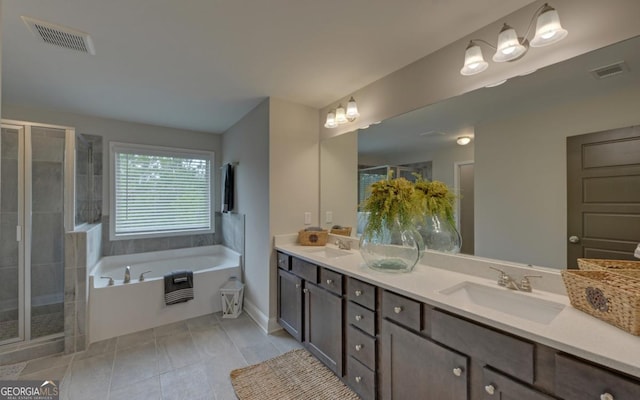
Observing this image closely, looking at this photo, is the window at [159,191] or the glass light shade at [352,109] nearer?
the glass light shade at [352,109]

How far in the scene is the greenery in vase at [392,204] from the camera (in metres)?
1.83

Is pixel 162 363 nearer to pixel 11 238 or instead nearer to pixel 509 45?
pixel 11 238

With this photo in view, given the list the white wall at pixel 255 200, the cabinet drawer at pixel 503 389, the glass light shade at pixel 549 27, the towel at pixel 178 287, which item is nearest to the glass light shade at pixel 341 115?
the white wall at pixel 255 200

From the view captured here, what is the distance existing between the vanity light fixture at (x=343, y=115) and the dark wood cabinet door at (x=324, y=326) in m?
1.53

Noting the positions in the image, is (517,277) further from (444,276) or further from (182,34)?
(182,34)

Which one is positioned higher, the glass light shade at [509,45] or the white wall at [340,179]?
the glass light shade at [509,45]

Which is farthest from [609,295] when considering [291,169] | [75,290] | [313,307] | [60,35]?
[75,290]

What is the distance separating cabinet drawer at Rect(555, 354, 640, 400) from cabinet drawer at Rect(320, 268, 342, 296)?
1211 mm

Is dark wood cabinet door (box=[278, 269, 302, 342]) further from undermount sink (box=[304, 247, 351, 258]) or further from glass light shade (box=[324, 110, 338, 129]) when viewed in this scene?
glass light shade (box=[324, 110, 338, 129])

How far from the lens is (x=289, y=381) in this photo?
2006 mm

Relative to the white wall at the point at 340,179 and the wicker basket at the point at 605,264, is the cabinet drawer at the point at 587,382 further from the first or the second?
the white wall at the point at 340,179

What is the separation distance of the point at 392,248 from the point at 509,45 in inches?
53.8

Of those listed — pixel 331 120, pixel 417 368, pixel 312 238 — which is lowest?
pixel 417 368

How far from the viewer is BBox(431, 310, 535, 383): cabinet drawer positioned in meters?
1.04
